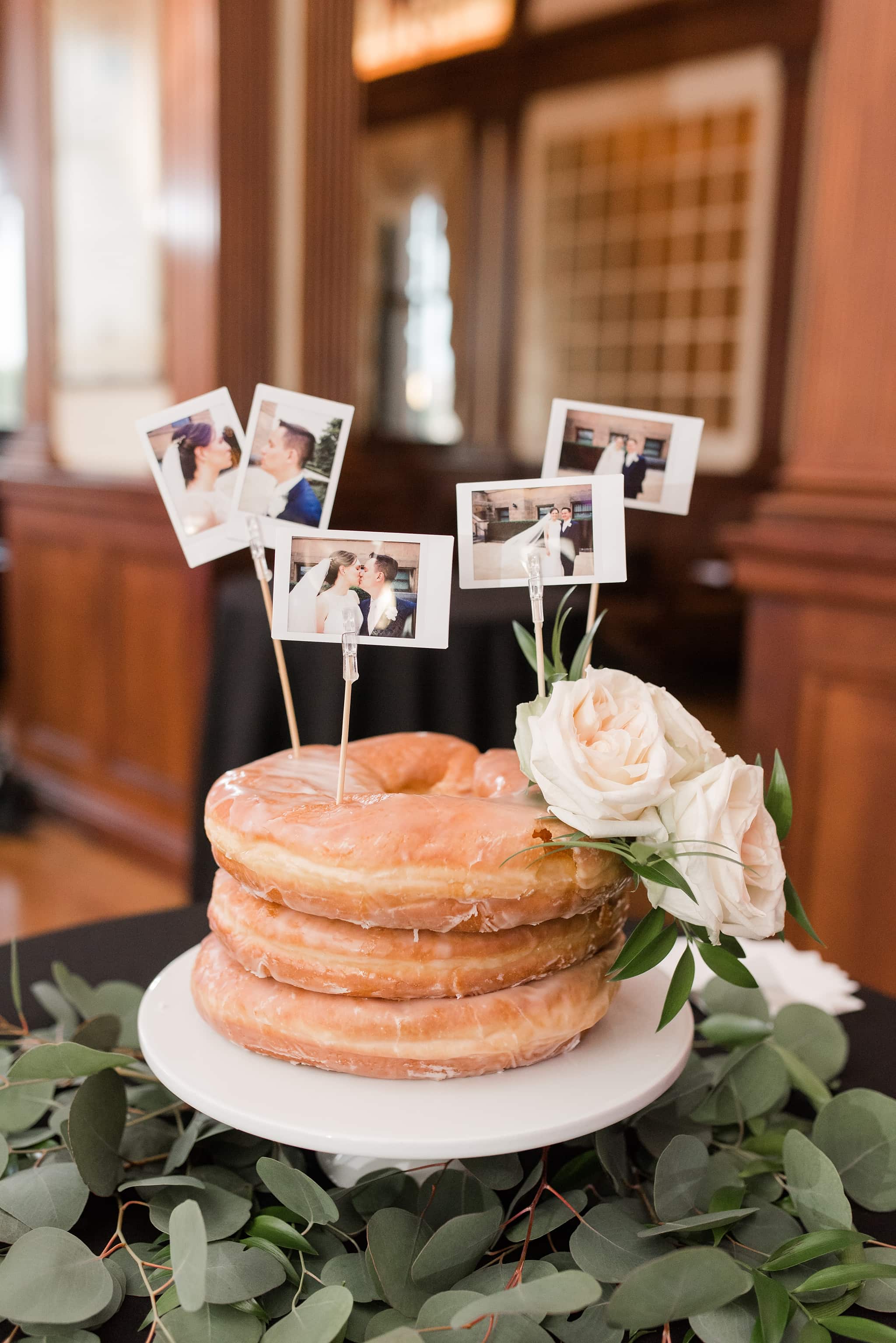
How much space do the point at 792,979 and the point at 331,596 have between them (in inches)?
25.8

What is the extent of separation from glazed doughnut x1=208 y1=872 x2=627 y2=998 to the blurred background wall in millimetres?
1524

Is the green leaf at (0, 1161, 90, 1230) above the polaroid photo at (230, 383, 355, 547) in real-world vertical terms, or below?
below

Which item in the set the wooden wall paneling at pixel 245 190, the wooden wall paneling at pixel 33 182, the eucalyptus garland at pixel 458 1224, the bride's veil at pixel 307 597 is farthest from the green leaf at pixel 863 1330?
the wooden wall paneling at pixel 33 182

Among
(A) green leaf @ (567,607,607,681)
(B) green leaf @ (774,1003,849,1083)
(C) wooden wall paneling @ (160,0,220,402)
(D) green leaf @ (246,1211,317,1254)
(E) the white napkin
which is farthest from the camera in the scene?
(C) wooden wall paneling @ (160,0,220,402)

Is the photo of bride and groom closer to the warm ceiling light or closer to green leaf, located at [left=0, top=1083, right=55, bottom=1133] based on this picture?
green leaf, located at [left=0, top=1083, right=55, bottom=1133]

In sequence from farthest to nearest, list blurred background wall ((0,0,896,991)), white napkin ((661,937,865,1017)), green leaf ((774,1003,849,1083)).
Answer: blurred background wall ((0,0,896,991)) → white napkin ((661,937,865,1017)) → green leaf ((774,1003,849,1083))

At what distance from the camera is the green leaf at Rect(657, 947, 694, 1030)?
2.18 feet

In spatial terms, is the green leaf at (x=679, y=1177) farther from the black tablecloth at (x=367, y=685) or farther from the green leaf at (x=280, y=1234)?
the black tablecloth at (x=367, y=685)

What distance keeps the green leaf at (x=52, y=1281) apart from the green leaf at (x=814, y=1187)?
15.5 inches

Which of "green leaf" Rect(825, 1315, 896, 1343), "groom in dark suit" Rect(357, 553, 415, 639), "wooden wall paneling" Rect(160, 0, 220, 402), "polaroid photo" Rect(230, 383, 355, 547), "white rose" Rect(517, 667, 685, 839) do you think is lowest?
"green leaf" Rect(825, 1315, 896, 1343)

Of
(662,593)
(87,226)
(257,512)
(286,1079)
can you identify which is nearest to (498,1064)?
(286,1079)

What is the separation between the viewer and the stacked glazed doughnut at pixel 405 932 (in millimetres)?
654

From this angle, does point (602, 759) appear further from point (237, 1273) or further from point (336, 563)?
point (237, 1273)

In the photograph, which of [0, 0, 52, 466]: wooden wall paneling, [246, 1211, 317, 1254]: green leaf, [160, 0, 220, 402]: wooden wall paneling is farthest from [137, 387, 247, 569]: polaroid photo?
[0, 0, 52, 466]: wooden wall paneling
